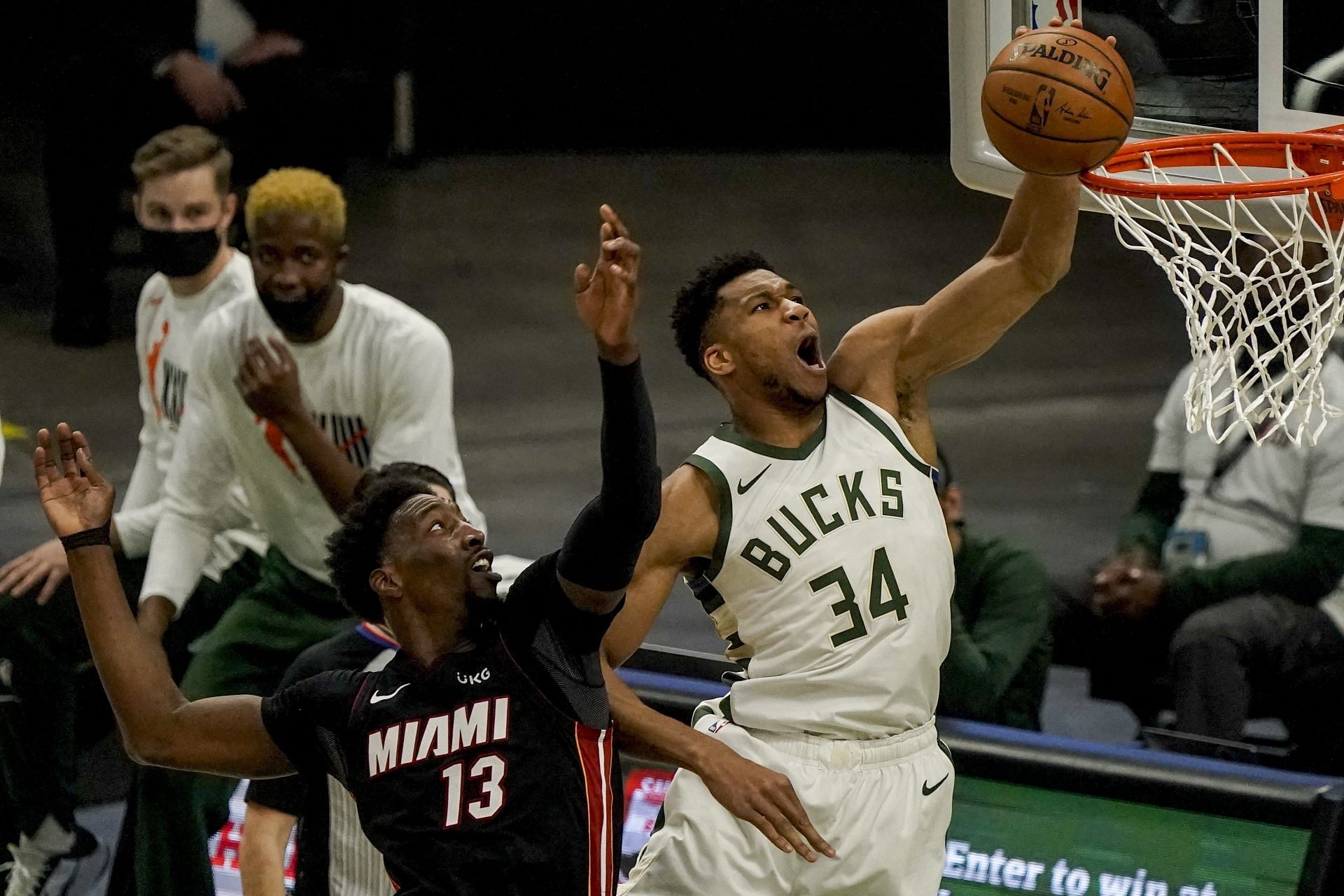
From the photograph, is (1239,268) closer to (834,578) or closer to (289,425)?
(834,578)

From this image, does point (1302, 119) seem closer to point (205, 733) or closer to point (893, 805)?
point (893, 805)

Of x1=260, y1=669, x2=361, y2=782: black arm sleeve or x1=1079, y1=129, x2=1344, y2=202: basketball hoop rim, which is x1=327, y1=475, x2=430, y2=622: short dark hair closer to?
x1=260, y1=669, x2=361, y2=782: black arm sleeve

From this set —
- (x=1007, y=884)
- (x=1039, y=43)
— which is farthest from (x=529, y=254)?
(x=1039, y=43)

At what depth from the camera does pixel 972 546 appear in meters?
5.25

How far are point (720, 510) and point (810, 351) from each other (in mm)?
366

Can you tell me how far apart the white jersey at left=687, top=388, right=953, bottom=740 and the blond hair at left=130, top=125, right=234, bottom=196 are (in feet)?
9.07

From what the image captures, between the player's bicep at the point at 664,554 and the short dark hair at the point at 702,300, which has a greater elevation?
the short dark hair at the point at 702,300

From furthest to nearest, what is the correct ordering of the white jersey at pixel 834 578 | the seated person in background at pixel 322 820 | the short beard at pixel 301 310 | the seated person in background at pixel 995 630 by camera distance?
the short beard at pixel 301 310 < the seated person in background at pixel 995 630 < the seated person in background at pixel 322 820 < the white jersey at pixel 834 578

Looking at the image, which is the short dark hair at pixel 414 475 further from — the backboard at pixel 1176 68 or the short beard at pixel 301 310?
the short beard at pixel 301 310

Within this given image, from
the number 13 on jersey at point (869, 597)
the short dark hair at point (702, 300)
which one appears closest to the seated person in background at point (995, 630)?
the short dark hair at point (702, 300)

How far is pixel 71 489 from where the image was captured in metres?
3.07

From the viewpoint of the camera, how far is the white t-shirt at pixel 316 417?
508cm

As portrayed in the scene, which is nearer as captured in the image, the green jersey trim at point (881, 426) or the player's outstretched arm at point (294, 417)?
the green jersey trim at point (881, 426)

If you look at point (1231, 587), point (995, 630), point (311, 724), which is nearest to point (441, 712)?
point (311, 724)
